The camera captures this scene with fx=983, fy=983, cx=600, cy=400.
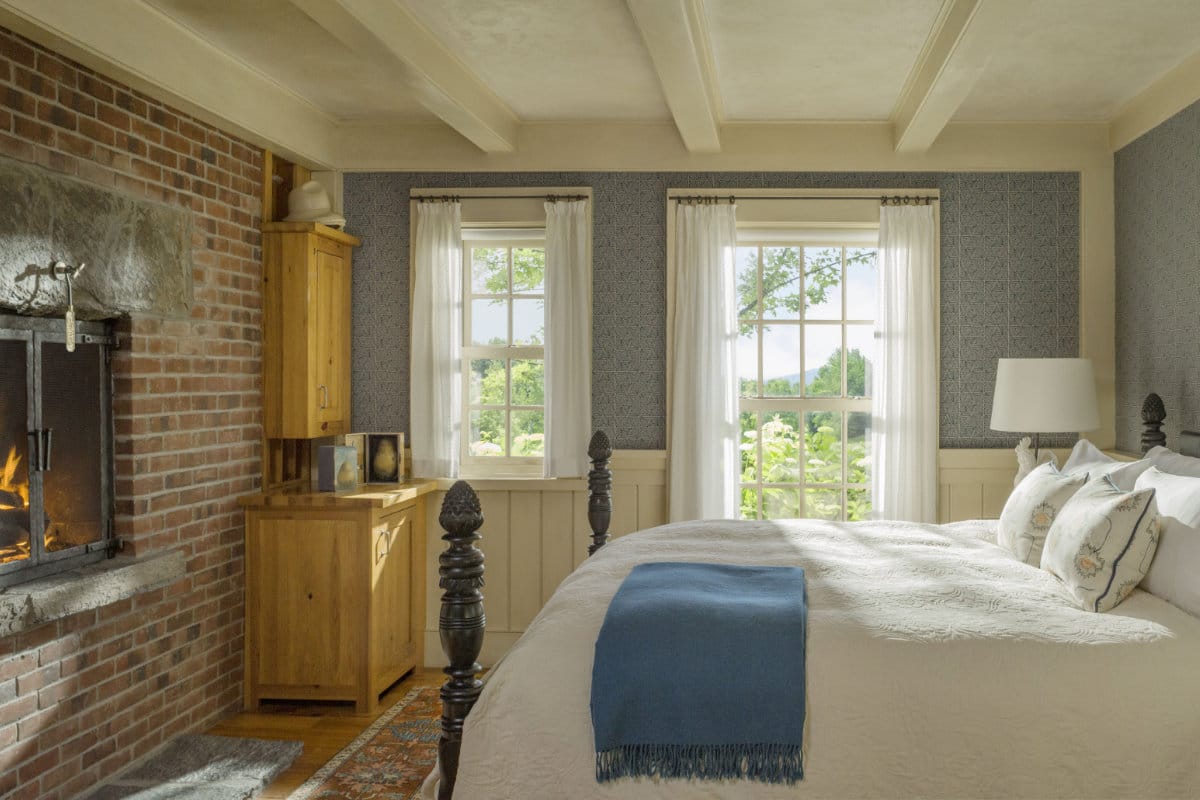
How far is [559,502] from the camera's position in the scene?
5.05 meters

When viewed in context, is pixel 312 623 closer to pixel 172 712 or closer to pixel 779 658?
pixel 172 712

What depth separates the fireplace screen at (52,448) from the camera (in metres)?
3.06

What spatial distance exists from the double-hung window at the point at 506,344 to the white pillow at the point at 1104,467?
2545 millimetres

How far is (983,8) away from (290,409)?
329cm

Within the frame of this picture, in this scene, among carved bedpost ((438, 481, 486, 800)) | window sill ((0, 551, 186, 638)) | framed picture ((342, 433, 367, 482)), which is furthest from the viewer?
framed picture ((342, 433, 367, 482))

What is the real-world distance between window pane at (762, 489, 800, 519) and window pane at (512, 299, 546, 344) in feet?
4.79

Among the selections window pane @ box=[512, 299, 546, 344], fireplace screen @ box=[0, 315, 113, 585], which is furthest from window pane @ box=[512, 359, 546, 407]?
fireplace screen @ box=[0, 315, 113, 585]

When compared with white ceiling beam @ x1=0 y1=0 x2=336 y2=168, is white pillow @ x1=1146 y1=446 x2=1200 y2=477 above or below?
Result: below

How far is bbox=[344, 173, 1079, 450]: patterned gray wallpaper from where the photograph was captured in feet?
16.1

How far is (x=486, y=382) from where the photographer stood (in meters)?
5.24

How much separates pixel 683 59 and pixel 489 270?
2.01 meters

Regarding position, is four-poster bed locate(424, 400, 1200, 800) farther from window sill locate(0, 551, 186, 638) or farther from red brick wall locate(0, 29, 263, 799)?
red brick wall locate(0, 29, 263, 799)

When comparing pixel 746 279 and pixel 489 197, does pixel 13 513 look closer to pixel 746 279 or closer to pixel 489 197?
pixel 489 197

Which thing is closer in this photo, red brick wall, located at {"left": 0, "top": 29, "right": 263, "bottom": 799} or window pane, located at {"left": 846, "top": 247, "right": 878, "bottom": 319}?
red brick wall, located at {"left": 0, "top": 29, "right": 263, "bottom": 799}
